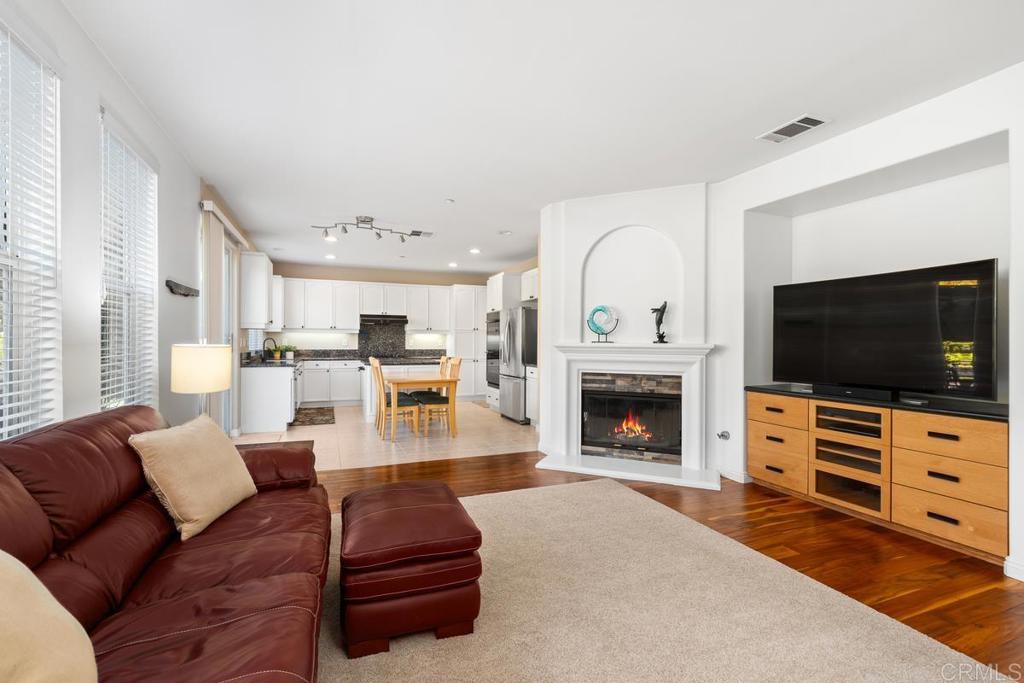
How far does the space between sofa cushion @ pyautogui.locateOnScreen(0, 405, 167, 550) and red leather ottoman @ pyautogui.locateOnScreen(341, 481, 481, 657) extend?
0.79 metres

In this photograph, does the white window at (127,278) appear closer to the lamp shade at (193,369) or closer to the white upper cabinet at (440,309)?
the lamp shade at (193,369)

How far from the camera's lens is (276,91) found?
108 inches

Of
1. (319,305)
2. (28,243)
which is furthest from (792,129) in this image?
(319,305)

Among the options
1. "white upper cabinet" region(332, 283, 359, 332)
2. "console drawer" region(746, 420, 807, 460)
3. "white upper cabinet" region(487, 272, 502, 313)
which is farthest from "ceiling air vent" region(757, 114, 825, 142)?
"white upper cabinet" region(332, 283, 359, 332)

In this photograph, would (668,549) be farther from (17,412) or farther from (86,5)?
(86,5)

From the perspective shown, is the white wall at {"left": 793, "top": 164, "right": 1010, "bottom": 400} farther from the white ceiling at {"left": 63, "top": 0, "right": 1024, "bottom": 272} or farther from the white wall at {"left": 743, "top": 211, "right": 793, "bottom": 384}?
the white ceiling at {"left": 63, "top": 0, "right": 1024, "bottom": 272}

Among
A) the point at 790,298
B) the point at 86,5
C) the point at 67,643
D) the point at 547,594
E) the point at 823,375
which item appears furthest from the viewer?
the point at 790,298

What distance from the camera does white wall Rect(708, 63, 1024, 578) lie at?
2484 mm

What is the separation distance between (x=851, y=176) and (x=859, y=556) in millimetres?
2369

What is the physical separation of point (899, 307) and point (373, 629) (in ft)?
11.7

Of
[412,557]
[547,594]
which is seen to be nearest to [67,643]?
[412,557]

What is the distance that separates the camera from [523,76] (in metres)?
2.58

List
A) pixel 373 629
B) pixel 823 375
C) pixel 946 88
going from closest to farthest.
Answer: pixel 373 629, pixel 946 88, pixel 823 375

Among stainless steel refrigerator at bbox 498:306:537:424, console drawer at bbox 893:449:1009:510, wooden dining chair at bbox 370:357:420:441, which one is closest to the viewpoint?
console drawer at bbox 893:449:1009:510
